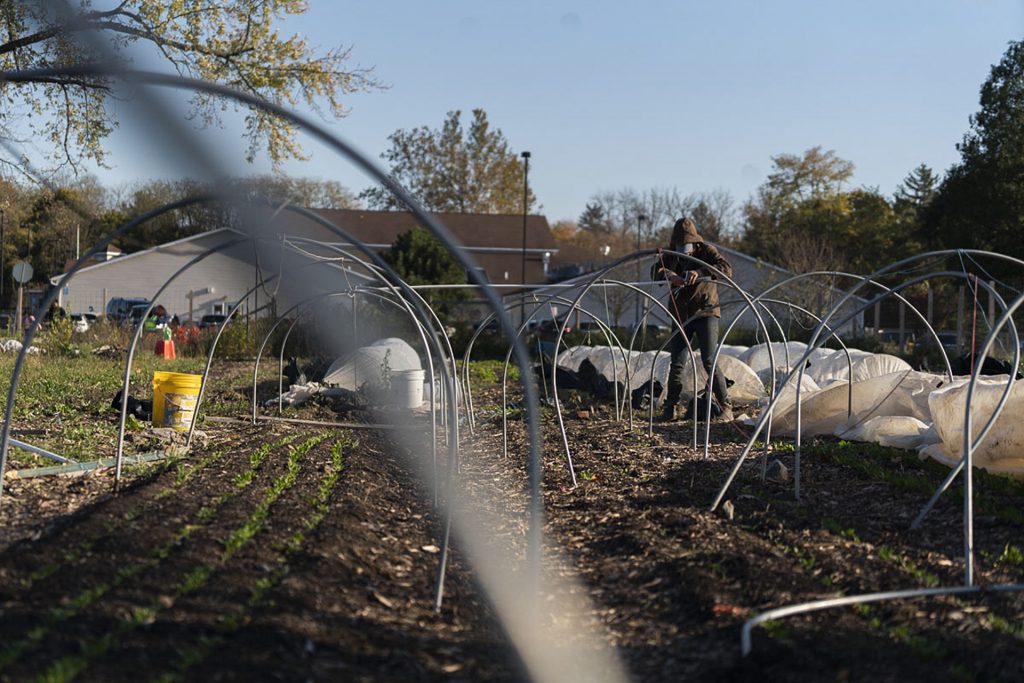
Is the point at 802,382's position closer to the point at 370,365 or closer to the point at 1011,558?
the point at 370,365

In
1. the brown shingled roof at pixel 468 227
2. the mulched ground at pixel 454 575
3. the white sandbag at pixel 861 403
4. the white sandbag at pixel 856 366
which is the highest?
the brown shingled roof at pixel 468 227

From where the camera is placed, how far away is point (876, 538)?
463 centimetres

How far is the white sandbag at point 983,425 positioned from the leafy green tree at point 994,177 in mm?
15859

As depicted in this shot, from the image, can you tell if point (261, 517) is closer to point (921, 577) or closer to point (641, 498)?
point (641, 498)

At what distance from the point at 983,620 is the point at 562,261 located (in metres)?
46.9

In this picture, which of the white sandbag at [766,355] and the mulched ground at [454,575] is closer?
the mulched ground at [454,575]

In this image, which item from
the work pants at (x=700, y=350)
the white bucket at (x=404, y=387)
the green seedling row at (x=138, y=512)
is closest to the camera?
the green seedling row at (x=138, y=512)

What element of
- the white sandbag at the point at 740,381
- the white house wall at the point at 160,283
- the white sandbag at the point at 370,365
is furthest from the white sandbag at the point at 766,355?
the white house wall at the point at 160,283

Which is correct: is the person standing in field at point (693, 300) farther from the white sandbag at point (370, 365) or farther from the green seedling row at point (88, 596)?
the green seedling row at point (88, 596)

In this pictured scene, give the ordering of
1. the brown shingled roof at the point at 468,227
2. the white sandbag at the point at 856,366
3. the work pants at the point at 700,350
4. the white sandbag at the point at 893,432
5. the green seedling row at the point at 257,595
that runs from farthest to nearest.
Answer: the brown shingled roof at the point at 468,227 < the white sandbag at the point at 856,366 < the work pants at the point at 700,350 < the white sandbag at the point at 893,432 < the green seedling row at the point at 257,595

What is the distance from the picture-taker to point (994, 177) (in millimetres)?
21016

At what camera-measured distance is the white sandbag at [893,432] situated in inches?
285

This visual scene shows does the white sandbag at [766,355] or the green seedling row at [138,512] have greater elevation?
the white sandbag at [766,355]

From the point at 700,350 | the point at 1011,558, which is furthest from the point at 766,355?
the point at 1011,558
